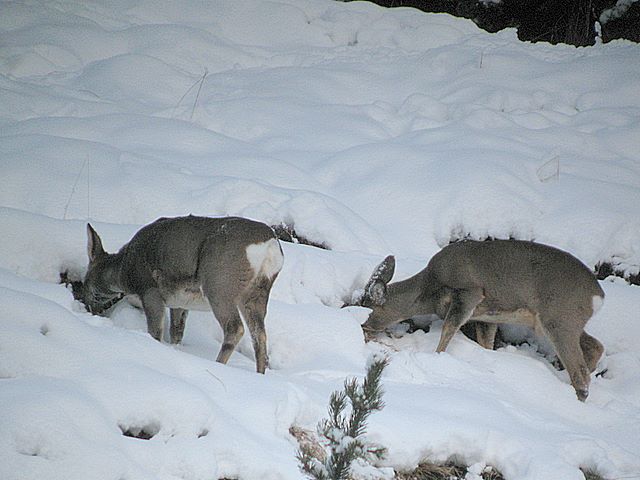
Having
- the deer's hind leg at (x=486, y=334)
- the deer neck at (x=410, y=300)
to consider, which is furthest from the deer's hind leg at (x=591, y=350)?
the deer neck at (x=410, y=300)

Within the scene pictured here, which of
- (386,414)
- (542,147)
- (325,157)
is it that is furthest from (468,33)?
(386,414)

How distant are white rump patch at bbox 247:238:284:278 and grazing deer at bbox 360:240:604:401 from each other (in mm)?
1728

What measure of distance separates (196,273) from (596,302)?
3536mm

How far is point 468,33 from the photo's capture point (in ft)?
45.3

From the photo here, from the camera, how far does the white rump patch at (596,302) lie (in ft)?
23.2

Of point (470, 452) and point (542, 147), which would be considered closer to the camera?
point (470, 452)

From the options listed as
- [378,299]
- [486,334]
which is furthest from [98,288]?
[486,334]

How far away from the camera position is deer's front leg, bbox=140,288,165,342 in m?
6.30

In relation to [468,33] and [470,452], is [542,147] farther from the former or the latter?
[470,452]

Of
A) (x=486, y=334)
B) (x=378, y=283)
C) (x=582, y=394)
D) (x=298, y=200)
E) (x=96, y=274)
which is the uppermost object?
(x=298, y=200)

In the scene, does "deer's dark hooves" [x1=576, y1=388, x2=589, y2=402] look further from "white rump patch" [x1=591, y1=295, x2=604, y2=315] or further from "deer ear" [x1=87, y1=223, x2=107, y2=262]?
"deer ear" [x1=87, y1=223, x2=107, y2=262]

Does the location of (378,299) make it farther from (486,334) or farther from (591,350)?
(591,350)

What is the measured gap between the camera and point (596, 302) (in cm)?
708

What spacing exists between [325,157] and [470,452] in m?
5.36
